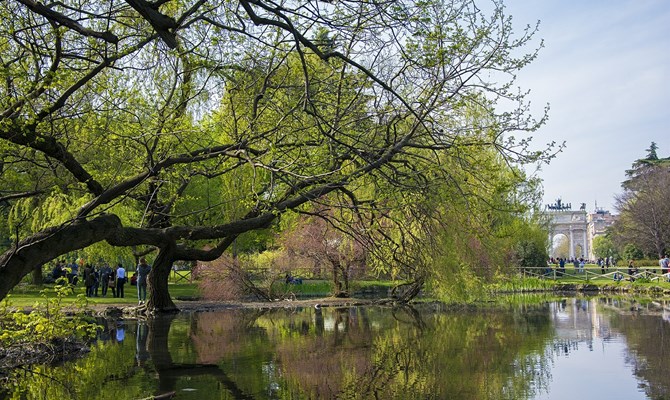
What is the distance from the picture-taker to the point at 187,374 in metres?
12.4

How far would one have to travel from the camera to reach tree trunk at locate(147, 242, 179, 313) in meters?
24.2

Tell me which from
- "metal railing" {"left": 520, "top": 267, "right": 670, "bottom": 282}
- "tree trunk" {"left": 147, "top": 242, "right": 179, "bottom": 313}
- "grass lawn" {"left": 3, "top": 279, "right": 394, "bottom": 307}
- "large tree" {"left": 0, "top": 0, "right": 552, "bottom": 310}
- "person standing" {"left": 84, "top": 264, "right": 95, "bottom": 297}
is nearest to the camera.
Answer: "large tree" {"left": 0, "top": 0, "right": 552, "bottom": 310}

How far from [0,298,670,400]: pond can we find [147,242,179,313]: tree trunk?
80.2 inches

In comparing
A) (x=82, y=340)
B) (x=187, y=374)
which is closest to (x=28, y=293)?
(x=82, y=340)

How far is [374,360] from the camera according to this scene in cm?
1378

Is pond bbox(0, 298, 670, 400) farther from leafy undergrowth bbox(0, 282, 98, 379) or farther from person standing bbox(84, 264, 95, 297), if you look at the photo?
person standing bbox(84, 264, 95, 297)

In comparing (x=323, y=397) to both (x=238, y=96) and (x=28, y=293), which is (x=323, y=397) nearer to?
(x=238, y=96)

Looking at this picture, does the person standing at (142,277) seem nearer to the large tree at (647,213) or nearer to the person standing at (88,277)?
the person standing at (88,277)

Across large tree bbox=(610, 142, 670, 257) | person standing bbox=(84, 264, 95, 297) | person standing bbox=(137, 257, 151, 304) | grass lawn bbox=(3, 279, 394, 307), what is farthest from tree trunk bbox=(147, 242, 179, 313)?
large tree bbox=(610, 142, 670, 257)

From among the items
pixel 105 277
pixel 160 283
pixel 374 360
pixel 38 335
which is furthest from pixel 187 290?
pixel 374 360

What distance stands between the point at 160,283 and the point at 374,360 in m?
13.0

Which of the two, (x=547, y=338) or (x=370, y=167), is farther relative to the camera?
(x=547, y=338)

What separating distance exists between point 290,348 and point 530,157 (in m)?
6.78

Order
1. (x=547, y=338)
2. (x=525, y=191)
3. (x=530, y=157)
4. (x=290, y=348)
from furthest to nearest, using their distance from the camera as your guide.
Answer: (x=525, y=191), (x=547, y=338), (x=290, y=348), (x=530, y=157)
